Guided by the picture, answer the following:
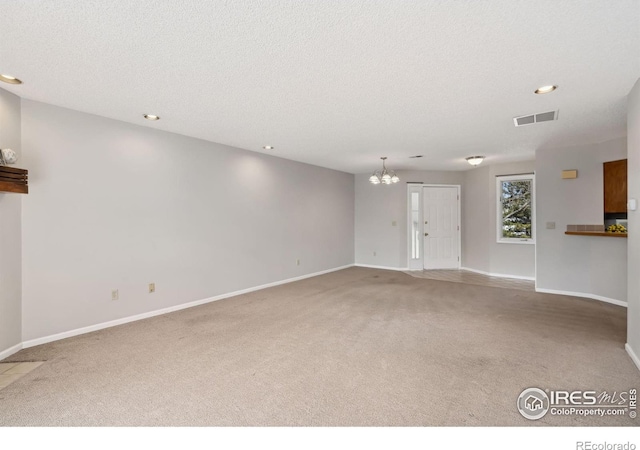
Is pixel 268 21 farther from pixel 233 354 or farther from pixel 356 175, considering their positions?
pixel 356 175

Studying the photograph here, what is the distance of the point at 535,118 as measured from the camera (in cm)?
374

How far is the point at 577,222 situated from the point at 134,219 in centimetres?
677

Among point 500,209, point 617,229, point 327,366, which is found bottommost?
point 327,366

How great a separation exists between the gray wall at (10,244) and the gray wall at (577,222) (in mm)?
7278

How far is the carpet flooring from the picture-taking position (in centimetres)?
208

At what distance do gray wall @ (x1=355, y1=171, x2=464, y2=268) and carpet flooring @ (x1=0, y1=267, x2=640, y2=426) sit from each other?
11.2 feet

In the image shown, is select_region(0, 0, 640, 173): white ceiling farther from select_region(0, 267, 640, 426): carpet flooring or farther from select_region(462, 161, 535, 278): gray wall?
select_region(462, 161, 535, 278): gray wall

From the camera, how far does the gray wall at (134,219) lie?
3340 millimetres

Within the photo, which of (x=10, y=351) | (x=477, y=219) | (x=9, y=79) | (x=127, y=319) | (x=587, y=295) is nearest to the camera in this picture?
(x=9, y=79)

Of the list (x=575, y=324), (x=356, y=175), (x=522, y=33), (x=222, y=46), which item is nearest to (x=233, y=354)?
(x=222, y=46)

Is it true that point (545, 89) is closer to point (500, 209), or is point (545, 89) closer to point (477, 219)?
point (500, 209)

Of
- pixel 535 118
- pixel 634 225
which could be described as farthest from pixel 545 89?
pixel 634 225

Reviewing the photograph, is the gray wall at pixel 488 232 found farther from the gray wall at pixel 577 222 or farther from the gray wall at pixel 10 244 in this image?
the gray wall at pixel 10 244
